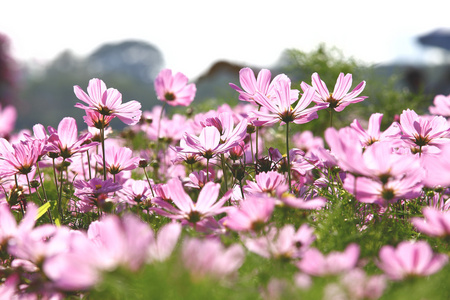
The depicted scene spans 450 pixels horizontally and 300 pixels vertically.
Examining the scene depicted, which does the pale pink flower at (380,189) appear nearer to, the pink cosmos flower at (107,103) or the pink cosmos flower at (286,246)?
the pink cosmos flower at (286,246)

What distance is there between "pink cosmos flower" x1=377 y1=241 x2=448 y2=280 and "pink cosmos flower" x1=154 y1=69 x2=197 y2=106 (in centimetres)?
88

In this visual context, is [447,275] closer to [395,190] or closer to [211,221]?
[395,190]

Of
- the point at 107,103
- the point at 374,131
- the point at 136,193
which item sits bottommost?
the point at 136,193

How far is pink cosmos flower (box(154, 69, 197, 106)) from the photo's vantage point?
124cm

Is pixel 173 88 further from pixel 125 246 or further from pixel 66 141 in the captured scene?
pixel 125 246

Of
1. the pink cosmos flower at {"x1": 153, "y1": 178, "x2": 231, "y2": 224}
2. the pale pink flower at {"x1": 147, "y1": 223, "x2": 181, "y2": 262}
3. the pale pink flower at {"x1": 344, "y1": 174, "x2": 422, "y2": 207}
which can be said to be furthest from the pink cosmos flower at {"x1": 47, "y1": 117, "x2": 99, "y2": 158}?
the pale pink flower at {"x1": 344, "y1": 174, "x2": 422, "y2": 207}

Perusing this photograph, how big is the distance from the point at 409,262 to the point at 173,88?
0.93 meters

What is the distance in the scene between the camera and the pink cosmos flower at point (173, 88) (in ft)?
4.08

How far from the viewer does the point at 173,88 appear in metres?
1.28

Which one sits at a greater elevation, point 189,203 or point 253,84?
point 253,84

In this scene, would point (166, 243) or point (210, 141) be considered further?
point (210, 141)

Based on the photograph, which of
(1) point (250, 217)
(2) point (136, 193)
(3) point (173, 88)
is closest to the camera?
(1) point (250, 217)

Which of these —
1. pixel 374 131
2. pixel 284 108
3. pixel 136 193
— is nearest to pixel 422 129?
pixel 374 131

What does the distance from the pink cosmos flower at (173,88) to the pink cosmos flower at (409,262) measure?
0.88m
